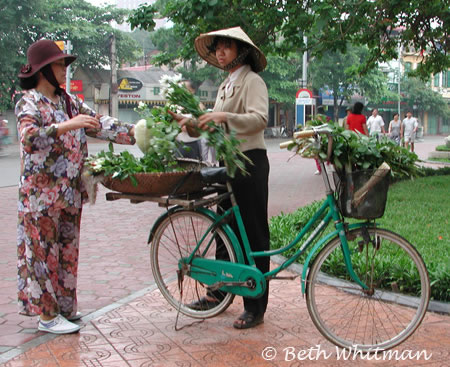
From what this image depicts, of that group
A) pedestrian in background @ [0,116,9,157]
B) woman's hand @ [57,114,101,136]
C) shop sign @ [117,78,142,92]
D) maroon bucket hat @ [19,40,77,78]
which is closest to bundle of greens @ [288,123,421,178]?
woman's hand @ [57,114,101,136]

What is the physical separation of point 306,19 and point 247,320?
6750 millimetres

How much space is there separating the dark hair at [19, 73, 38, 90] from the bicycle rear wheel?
4.06ft

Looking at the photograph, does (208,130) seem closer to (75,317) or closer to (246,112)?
(246,112)

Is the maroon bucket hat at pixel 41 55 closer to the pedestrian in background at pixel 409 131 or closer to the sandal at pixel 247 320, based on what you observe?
the sandal at pixel 247 320

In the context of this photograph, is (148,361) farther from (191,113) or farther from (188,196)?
(191,113)

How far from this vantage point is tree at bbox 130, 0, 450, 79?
8.77 m

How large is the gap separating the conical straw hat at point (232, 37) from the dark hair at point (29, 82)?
1089 mm

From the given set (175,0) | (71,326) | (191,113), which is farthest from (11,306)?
(175,0)

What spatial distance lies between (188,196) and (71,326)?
1156mm

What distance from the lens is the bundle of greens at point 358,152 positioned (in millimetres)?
3422

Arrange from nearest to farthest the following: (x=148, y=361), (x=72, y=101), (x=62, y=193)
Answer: (x=148, y=361)
(x=62, y=193)
(x=72, y=101)

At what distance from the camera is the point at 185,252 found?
4.10m

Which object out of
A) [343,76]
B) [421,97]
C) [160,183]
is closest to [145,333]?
[160,183]

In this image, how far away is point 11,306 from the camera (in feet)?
14.9
